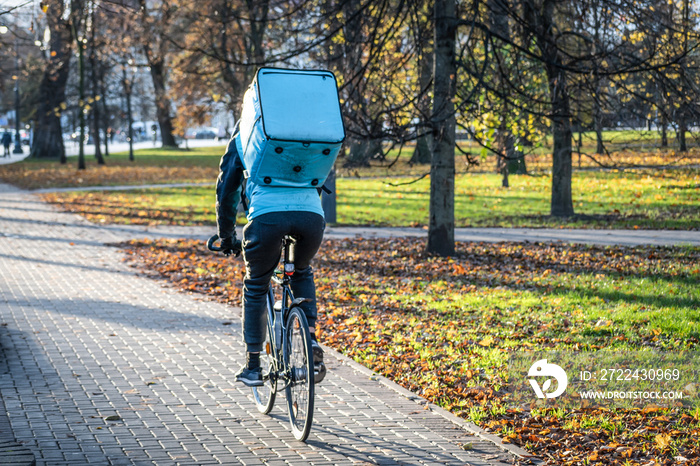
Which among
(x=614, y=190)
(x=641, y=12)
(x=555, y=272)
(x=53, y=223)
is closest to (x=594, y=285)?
(x=555, y=272)

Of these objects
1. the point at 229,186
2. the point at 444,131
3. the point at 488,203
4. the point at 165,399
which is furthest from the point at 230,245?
the point at 488,203

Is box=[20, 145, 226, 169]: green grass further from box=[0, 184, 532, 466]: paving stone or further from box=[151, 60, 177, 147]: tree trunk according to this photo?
box=[0, 184, 532, 466]: paving stone

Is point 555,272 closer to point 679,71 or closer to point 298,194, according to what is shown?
point 679,71

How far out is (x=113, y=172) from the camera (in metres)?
35.9

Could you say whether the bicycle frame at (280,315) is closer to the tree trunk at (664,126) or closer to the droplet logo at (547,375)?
the droplet logo at (547,375)

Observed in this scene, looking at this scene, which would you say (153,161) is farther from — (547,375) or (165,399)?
(547,375)

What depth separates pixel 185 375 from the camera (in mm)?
5969

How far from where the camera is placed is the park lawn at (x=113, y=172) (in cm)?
3050

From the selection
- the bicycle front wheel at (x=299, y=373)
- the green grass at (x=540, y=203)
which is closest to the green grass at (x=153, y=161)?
the green grass at (x=540, y=203)

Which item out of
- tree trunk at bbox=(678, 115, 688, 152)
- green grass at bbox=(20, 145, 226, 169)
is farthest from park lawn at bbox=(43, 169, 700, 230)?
green grass at bbox=(20, 145, 226, 169)

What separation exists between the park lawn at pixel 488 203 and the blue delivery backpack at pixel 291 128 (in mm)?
9456

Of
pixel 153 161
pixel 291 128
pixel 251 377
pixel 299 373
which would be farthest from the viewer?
pixel 153 161

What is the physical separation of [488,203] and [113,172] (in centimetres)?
2068

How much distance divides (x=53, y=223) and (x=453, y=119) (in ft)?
32.8
